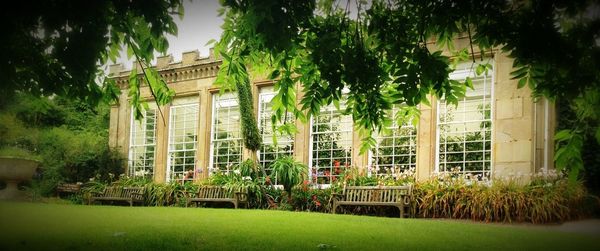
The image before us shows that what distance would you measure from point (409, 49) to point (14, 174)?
2.39 meters

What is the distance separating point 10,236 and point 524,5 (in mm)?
2829

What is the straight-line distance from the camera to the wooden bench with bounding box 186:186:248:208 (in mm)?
10998

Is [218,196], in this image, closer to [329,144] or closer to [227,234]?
[329,144]

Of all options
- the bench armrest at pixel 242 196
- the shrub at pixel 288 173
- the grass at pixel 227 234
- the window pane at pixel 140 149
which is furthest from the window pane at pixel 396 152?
the window pane at pixel 140 149

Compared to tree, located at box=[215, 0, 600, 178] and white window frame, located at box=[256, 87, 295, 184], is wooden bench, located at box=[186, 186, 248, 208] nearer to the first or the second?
white window frame, located at box=[256, 87, 295, 184]

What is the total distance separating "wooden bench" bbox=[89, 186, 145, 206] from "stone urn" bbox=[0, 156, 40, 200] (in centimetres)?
947

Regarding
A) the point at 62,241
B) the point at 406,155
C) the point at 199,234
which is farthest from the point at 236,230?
the point at 406,155

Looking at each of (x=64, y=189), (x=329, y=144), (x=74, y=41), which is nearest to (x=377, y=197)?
(x=329, y=144)

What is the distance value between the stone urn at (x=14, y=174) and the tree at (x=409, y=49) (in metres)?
1.38

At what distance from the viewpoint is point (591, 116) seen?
9.50 feet

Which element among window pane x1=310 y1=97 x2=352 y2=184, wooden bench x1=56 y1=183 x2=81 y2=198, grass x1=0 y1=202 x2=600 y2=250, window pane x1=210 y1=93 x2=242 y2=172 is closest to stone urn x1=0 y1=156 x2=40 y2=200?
grass x1=0 y1=202 x2=600 y2=250

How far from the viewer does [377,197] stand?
377 inches

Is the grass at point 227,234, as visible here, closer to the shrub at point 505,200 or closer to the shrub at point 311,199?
the shrub at point 505,200

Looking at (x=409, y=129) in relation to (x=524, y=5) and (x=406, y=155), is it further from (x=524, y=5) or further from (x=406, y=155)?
(x=524, y=5)
